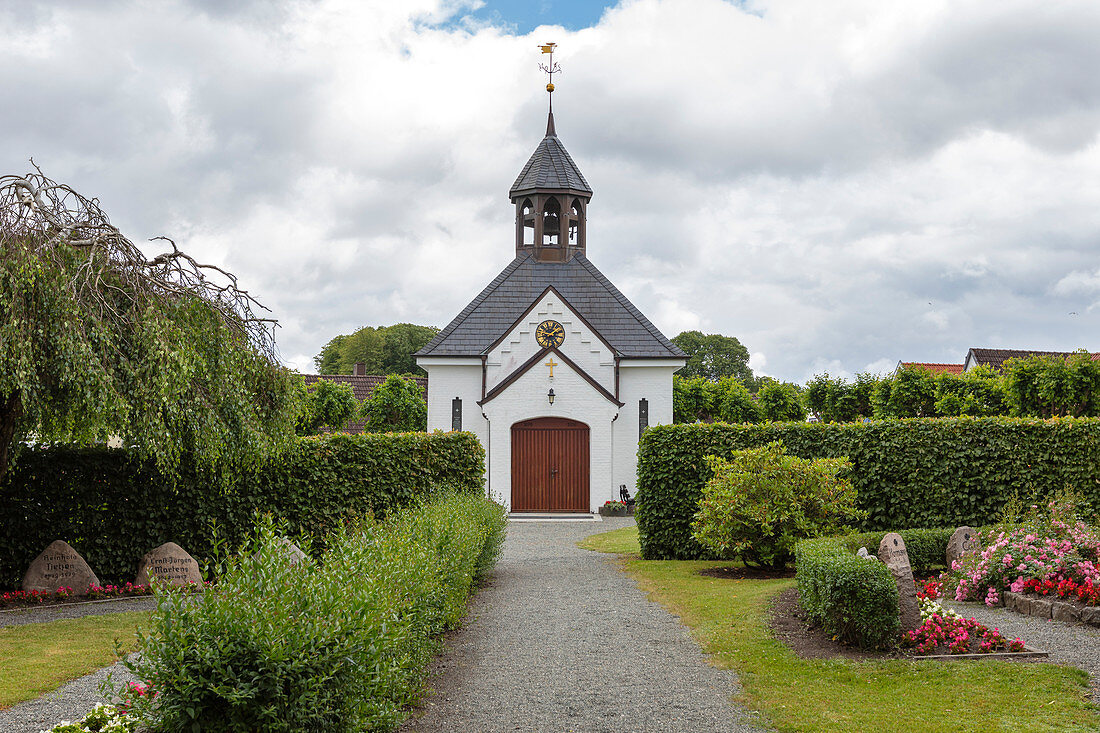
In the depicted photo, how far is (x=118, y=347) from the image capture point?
9742mm

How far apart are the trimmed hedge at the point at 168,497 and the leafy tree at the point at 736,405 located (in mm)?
17526

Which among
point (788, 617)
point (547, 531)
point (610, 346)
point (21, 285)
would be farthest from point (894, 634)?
point (610, 346)

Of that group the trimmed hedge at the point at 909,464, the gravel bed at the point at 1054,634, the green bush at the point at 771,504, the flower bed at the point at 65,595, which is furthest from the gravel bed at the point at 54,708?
the trimmed hedge at the point at 909,464

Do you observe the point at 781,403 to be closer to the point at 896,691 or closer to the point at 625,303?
the point at 625,303

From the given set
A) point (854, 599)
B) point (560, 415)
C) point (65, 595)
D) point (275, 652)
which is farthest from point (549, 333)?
point (275, 652)

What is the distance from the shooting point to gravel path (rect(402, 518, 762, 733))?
6129mm

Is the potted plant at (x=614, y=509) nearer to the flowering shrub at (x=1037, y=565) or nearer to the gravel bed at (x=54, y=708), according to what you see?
the flowering shrub at (x=1037, y=565)

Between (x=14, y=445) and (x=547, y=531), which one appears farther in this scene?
(x=547, y=531)

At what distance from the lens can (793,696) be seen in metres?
6.62

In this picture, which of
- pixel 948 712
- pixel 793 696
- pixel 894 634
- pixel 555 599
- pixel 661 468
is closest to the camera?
pixel 948 712

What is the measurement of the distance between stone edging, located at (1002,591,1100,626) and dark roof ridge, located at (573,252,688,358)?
712 inches

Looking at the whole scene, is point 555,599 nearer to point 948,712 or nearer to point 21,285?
point 948,712

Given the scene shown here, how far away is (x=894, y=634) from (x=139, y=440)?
795 centimetres

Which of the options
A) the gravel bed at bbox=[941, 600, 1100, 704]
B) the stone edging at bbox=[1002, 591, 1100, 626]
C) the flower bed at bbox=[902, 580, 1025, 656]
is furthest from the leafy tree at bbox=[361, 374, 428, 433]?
the flower bed at bbox=[902, 580, 1025, 656]
